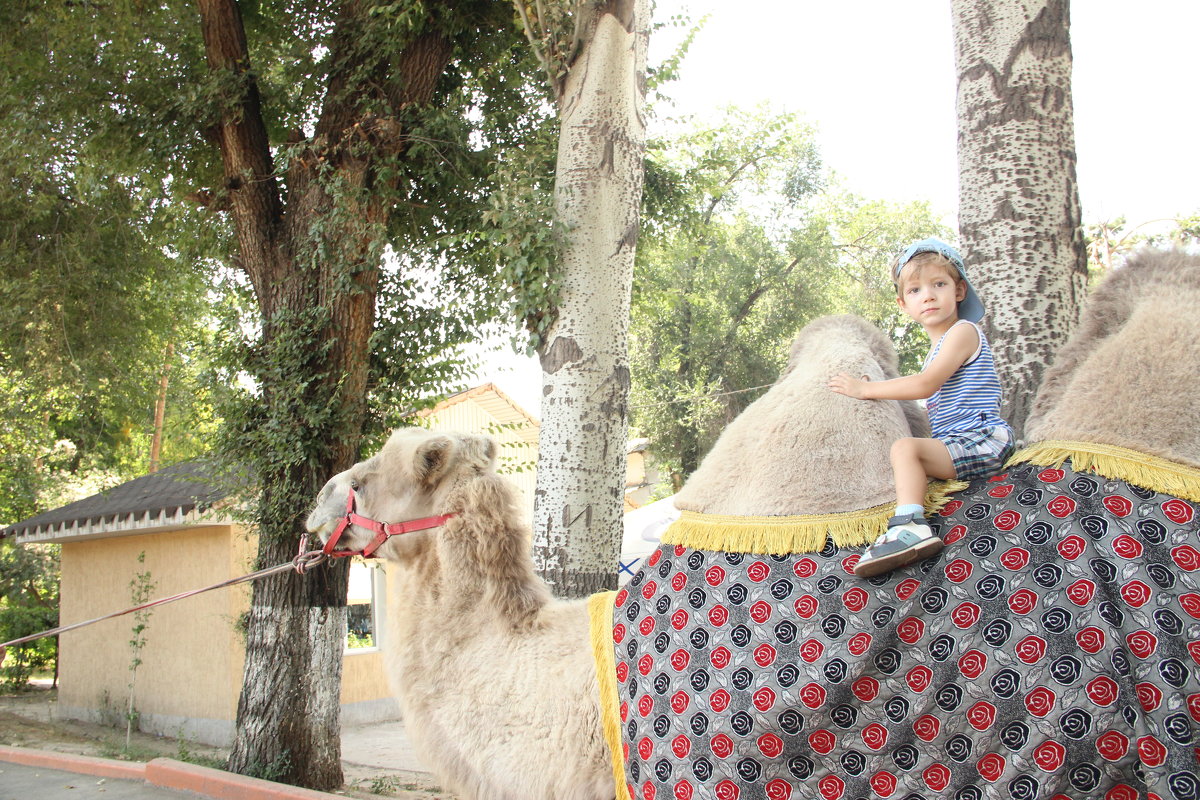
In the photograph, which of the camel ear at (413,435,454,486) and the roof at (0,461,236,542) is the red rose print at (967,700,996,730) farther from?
the roof at (0,461,236,542)

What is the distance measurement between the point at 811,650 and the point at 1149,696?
0.75 metres

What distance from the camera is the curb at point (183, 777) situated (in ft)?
18.4

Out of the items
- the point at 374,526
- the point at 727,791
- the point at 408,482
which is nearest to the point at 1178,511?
the point at 727,791

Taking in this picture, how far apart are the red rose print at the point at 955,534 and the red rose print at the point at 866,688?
0.40m

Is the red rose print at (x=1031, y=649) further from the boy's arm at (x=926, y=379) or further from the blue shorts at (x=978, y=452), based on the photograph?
the boy's arm at (x=926, y=379)

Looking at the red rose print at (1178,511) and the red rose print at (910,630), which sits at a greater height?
the red rose print at (1178,511)

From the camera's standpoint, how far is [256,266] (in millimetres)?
7938

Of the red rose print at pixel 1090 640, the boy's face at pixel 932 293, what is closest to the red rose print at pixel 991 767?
the red rose print at pixel 1090 640

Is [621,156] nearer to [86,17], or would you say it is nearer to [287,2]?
[287,2]

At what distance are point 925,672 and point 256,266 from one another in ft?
23.6

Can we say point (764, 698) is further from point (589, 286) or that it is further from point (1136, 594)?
point (589, 286)

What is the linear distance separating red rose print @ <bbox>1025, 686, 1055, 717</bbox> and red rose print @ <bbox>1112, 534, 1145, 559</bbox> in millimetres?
377

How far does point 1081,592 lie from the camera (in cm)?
210

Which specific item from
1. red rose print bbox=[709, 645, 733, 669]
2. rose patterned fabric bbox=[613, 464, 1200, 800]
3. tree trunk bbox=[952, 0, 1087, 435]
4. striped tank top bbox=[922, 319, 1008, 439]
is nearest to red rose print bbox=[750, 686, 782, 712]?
rose patterned fabric bbox=[613, 464, 1200, 800]
